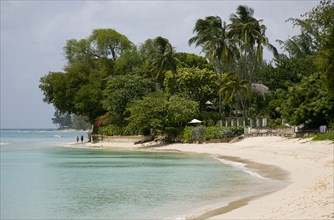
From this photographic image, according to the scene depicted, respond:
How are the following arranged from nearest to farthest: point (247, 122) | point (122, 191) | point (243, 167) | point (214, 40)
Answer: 1. point (122, 191)
2. point (243, 167)
3. point (247, 122)
4. point (214, 40)

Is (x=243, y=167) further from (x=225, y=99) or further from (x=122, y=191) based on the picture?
(x=225, y=99)

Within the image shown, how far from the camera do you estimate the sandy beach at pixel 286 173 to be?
11.3 m

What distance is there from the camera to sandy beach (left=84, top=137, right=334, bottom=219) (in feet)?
37.0

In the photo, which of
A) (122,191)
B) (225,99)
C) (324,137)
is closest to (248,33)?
(225,99)

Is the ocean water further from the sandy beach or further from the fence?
the fence

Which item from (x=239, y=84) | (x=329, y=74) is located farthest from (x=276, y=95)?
(x=329, y=74)

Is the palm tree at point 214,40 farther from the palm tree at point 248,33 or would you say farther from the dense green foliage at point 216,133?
the dense green foliage at point 216,133

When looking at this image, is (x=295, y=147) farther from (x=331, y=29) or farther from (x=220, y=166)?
(x=331, y=29)

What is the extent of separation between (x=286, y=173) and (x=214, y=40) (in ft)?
102

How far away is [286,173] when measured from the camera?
21094 millimetres

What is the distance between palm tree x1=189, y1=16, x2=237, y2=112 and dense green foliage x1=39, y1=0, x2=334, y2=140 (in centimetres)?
11

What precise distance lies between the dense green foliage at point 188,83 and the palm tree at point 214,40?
0.11m

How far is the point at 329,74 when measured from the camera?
12508mm

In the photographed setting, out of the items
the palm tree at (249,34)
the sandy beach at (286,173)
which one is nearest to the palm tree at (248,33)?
the palm tree at (249,34)
